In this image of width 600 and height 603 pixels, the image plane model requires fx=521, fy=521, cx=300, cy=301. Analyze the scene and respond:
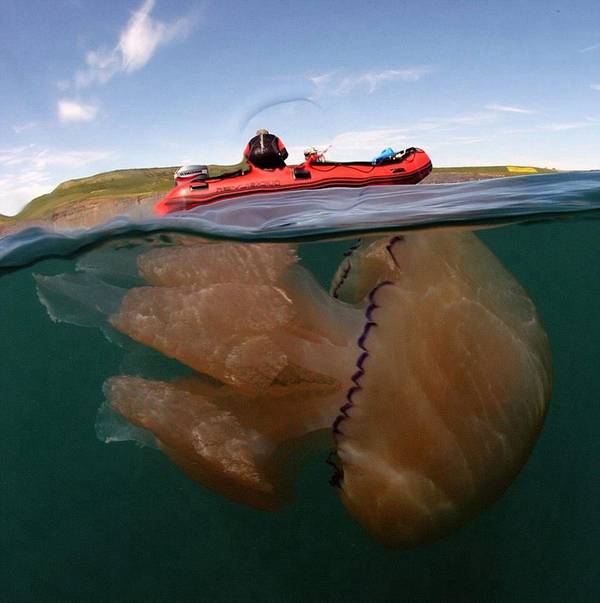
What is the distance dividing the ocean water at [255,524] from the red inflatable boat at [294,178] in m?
1.36

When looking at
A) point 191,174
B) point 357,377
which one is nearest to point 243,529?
point 357,377

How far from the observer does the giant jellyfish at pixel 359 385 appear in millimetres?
2473

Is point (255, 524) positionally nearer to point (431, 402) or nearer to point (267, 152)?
point (431, 402)

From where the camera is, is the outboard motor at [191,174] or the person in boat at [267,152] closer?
the outboard motor at [191,174]

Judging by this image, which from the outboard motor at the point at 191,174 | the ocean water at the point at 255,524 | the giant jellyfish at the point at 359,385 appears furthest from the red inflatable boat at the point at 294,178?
the giant jellyfish at the point at 359,385

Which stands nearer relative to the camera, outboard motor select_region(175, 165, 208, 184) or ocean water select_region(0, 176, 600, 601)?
ocean water select_region(0, 176, 600, 601)

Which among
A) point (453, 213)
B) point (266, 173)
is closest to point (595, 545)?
point (453, 213)

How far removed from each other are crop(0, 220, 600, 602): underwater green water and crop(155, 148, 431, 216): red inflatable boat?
1414 millimetres

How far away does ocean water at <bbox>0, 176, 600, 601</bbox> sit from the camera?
409cm

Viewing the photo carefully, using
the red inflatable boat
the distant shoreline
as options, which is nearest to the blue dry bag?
the red inflatable boat

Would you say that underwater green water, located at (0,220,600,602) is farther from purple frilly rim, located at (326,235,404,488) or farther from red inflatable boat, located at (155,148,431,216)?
red inflatable boat, located at (155,148,431,216)

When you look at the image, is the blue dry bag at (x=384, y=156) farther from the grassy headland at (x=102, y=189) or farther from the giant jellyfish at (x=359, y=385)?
the giant jellyfish at (x=359, y=385)

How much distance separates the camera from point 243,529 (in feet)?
13.9

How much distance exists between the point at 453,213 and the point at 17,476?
5809mm
